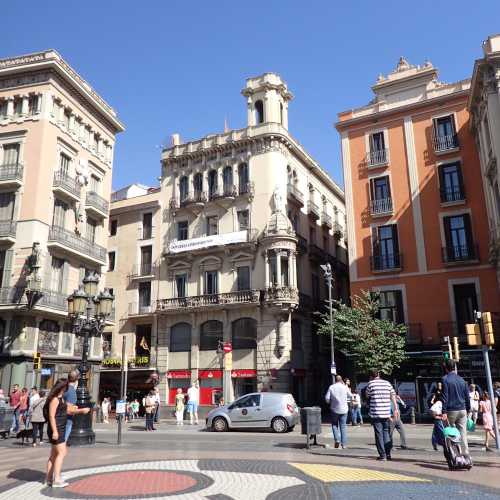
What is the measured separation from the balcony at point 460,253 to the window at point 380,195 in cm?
427

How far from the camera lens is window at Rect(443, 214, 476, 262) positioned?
28.9 m

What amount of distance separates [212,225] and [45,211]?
13.2 m

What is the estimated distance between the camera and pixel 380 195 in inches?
1265

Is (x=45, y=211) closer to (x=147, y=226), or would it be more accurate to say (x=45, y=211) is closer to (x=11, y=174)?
(x=11, y=174)

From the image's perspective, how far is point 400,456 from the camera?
1158 cm

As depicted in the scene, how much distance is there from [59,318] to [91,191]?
343 inches

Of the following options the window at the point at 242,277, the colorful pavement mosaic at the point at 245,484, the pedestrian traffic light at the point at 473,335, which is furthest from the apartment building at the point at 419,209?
the colorful pavement mosaic at the point at 245,484

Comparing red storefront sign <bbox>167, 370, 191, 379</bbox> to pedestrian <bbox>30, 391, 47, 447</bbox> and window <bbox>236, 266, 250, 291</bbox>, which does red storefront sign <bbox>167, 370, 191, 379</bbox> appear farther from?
→ pedestrian <bbox>30, 391, 47, 447</bbox>

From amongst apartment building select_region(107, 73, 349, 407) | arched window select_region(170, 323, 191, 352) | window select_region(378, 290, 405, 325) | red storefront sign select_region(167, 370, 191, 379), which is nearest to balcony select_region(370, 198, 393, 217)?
window select_region(378, 290, 405, 325)

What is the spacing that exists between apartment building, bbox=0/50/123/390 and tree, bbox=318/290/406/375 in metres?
15.2

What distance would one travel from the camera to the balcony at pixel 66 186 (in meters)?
29.6

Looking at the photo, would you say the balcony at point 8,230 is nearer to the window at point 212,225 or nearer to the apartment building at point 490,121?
the window at point 212,225

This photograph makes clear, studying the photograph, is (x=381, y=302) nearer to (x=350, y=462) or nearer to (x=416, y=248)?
(x=416, y=248)

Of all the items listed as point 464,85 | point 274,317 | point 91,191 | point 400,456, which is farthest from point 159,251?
point 400,456
